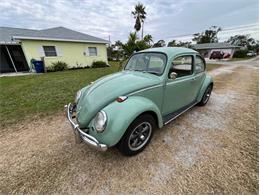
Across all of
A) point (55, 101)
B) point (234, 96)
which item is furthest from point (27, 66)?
point (234, 96)

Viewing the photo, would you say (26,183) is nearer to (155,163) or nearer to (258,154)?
(155,163)

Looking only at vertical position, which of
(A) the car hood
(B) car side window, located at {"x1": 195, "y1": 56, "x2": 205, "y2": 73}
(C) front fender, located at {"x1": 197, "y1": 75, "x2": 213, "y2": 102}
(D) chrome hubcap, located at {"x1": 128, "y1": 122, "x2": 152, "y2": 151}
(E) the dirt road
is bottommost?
(E) the dirt road

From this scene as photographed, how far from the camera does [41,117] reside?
3715 millimetres

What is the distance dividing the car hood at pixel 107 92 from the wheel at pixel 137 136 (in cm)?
52

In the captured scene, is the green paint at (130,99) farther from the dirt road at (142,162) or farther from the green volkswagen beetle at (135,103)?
the dirt road at (142,162)

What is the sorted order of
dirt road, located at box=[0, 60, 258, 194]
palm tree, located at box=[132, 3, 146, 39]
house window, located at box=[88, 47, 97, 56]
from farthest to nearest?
palm tree, located at box=[132, 3, 146, 39], house window, located at box=[88, 47, 97, 56], dirt road, located at box=[0, 60, 258, 194]

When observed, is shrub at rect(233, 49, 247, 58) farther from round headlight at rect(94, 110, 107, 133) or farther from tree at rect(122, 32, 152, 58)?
round headlight at rect(94, 110, 107, 133)

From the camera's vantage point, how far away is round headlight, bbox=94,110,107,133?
1898mm

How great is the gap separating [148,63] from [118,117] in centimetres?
157

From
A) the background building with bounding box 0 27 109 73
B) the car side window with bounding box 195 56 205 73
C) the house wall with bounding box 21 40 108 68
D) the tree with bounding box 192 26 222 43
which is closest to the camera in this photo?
the car side window with bounding box 195 56 205 73

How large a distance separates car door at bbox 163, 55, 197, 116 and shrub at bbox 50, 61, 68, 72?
12106 mm

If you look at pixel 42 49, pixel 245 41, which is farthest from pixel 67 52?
pixel 245 41

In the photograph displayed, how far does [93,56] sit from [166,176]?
15.1 meters

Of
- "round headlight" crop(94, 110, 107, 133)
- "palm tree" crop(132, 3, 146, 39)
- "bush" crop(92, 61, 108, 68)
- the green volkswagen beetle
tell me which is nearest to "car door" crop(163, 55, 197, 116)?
the green volkswagen beetle
